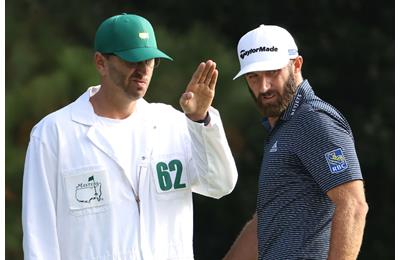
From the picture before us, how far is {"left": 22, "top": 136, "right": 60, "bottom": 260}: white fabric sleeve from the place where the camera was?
486 cm

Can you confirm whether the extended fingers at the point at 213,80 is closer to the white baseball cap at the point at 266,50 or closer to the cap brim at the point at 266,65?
the white baseball cap at the point at 266,50

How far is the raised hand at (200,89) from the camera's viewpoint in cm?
486

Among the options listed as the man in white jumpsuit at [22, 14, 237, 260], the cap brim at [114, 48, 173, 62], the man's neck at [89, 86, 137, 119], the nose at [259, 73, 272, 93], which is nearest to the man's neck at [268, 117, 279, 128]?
the nose at [259, 73, 272, 93]

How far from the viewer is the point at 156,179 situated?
5012 mm

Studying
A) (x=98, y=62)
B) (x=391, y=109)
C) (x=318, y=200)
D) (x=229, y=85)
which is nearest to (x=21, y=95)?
(x=229, y=85)

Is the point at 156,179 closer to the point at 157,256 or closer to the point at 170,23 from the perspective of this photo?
the point at 157,256

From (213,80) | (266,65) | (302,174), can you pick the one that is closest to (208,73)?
(213,80)

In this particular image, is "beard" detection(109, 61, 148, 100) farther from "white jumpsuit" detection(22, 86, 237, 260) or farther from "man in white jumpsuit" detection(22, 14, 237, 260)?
"white jumpsuit" detection(22, 86, 237, 260)

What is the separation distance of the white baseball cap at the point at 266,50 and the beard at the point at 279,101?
8cm

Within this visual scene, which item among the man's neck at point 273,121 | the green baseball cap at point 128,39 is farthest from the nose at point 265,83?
the green baseball cap at point 128,39

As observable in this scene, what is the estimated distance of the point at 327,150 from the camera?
14.1 ft

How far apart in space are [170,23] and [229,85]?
167cm

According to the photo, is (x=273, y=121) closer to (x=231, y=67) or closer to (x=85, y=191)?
(x=85, y=191)

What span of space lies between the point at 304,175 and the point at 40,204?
1132 mm
